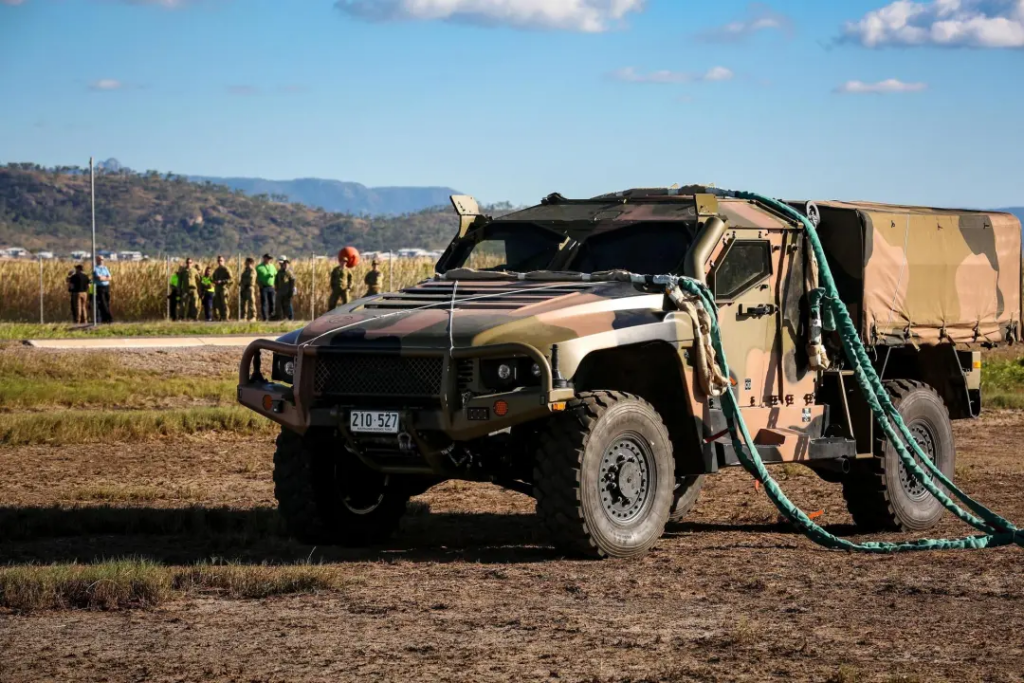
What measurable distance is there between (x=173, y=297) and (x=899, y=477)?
106ft

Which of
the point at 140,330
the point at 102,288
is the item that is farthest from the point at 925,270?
the point at 102,288

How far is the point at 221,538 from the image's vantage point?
1167cm

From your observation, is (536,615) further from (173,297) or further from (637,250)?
(173,297)

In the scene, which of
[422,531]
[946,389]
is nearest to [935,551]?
[946,389]

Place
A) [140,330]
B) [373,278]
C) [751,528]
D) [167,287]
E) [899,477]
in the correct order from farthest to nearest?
1. [167,287]
2. [373,278]
3. [140,330]
4. [751,528]
5. [899,477]

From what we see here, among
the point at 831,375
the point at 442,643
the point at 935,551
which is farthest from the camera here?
the point at 831,375

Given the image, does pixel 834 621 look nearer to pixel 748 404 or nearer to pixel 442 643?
pixel 442 643

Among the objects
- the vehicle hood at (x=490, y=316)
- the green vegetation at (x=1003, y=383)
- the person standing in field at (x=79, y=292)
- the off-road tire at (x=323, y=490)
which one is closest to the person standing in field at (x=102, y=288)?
the person standing in field at (x=79, y=292)

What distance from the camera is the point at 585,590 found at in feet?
31.1

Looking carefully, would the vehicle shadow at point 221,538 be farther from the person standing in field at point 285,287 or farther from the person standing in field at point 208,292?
the person standing in field at point 285,287

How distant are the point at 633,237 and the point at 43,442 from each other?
841cm

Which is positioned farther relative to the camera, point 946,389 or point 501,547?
point 946,389

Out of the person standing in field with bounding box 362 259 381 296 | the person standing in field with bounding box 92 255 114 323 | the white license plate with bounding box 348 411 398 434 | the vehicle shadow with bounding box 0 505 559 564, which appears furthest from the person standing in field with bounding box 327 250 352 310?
the white license plate with bounding box 348 411 398 434

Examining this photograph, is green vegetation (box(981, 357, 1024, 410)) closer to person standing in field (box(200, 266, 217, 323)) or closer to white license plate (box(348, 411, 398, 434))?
white license plate (box(348, 411, 398, 434))
